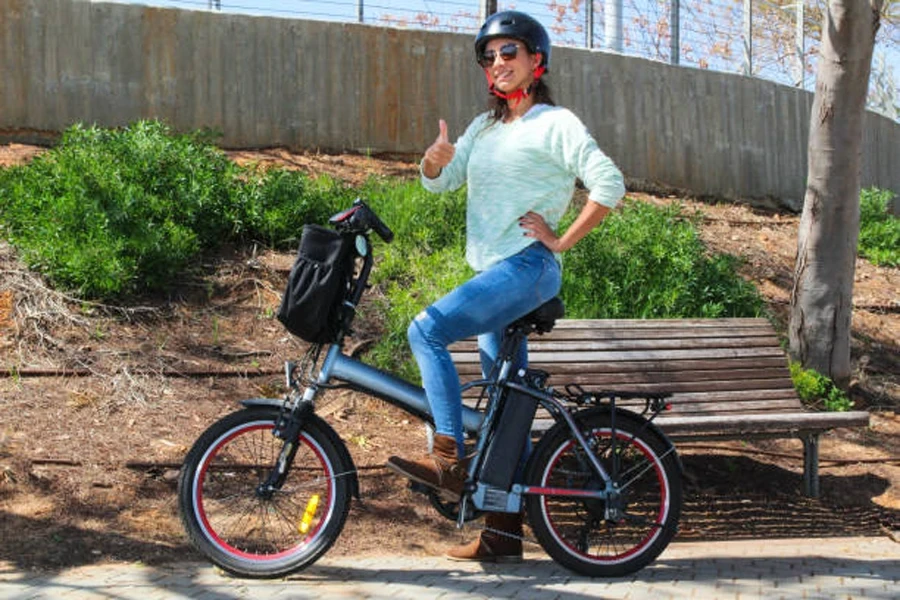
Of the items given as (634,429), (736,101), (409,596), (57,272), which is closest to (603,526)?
(634,429)

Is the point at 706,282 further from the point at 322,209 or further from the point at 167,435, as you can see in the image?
the point at 167,435

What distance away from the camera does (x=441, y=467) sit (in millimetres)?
4629

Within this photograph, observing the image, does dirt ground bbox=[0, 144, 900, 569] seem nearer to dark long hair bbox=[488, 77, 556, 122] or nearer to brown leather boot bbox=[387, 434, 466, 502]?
brown leather boot bbox=[387, 434, 466, 502]

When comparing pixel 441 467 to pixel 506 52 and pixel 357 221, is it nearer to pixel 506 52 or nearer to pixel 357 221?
pixel 357 221

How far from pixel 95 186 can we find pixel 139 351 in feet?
5.62

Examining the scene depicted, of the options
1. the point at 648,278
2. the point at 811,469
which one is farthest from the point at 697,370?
the point at 648,278

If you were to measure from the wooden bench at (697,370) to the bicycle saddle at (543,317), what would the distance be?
1377 mm

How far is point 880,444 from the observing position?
26.1 ft

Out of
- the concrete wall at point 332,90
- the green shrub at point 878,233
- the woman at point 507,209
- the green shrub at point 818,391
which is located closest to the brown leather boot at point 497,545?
the woman at point 507,209

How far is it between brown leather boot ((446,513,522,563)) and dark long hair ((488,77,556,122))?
1.64 metres

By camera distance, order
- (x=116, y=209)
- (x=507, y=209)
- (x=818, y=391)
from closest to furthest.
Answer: (x=507, y=209)
(x=818, y=391)
(x=116, y=209)

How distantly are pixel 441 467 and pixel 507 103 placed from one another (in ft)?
4.88

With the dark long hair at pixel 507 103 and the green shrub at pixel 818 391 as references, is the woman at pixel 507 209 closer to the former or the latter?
the dark long hair at pixel 507 103

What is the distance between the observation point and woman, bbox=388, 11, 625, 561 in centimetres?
461
